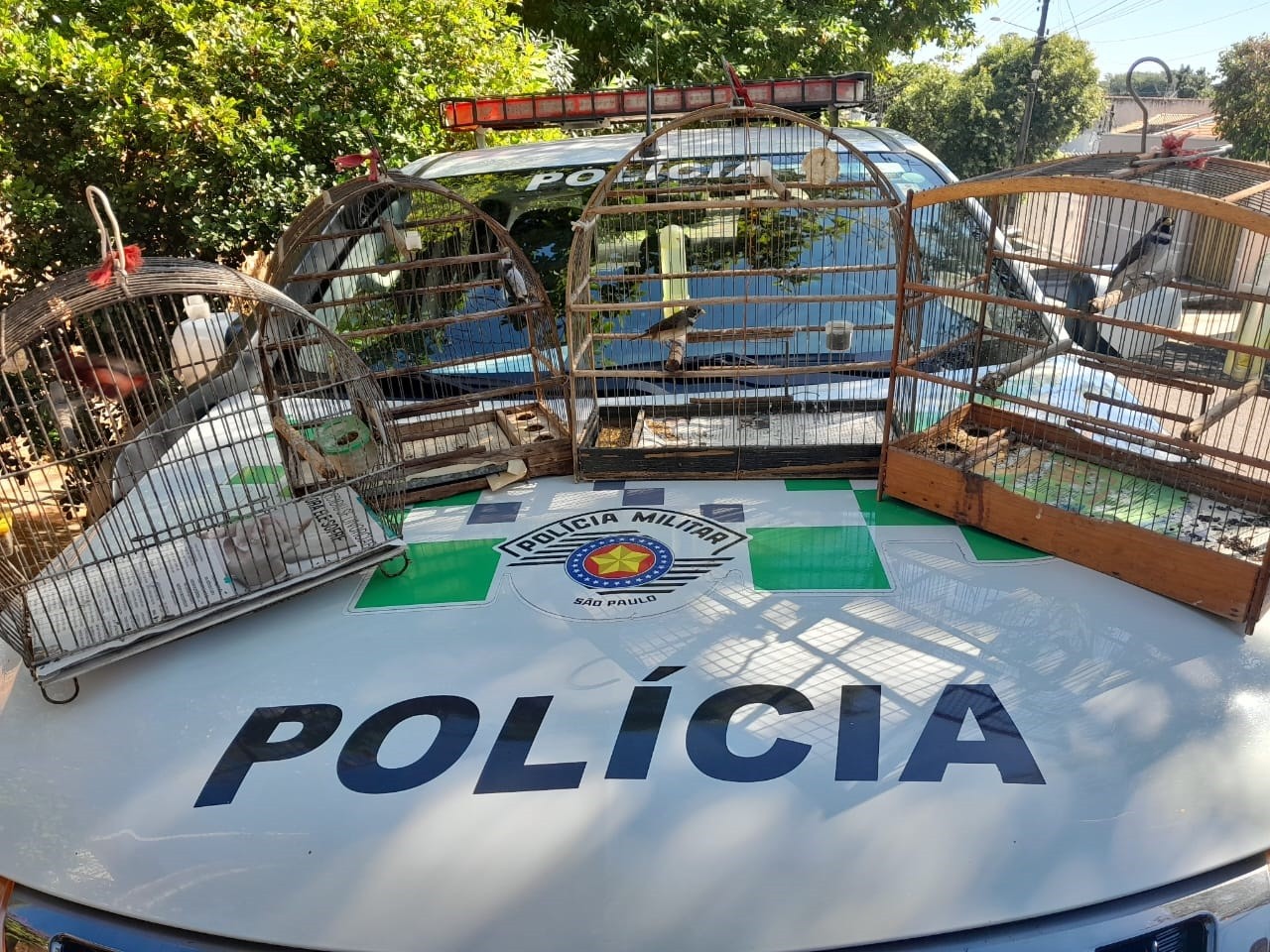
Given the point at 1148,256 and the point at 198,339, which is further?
the point at 198,339

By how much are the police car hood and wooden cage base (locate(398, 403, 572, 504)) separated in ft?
2.05

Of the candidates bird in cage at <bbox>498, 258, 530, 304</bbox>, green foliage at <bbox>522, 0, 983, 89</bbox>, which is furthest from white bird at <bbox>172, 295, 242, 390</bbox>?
green foliage at <bbox>522, 0, 983, 89</bbox>

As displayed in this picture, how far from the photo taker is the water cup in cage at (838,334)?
3.26 metres

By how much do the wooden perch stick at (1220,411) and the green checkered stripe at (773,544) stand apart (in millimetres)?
591

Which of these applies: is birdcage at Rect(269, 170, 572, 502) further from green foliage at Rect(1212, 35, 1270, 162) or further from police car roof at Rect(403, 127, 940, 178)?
green foliage at Rect(1212, 35, 1270, 162)

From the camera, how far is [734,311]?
3.97 metres

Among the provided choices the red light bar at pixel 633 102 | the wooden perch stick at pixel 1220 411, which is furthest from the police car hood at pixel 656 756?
the red light bar at pixel 633 102

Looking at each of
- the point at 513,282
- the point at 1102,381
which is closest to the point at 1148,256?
the point at 1102,381

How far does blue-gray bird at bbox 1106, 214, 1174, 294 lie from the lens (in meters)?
2.82

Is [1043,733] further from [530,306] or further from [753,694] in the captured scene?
[530,306]

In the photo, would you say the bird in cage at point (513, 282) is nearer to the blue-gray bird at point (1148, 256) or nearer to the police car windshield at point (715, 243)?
the police car windshield at point (715, 243)

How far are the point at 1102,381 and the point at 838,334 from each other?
934 mm

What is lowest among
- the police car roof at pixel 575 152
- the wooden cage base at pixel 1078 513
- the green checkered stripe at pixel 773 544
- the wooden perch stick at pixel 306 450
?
the green checkered stripe at pixel 773 544

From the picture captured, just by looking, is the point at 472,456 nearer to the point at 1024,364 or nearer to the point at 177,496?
the point at 177,496
